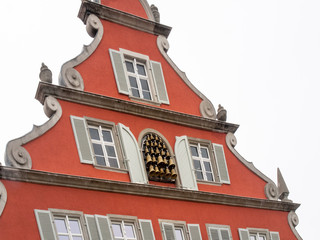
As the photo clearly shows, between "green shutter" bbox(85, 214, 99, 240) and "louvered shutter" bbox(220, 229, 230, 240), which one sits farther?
"louvered shutter" bbox(220, 229, 230, 240)

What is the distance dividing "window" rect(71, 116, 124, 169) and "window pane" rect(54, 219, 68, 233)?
1820mm

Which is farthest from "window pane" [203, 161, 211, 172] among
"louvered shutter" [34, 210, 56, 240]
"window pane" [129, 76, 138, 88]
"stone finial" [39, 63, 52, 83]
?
"louvered shutter" [34, 210, 56, 240]

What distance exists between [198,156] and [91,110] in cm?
382

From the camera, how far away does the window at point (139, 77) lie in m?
22.6

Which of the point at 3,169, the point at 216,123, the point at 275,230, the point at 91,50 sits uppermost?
the point at 91,50

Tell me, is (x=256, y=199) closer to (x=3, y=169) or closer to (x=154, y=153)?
(x=154, y=153)

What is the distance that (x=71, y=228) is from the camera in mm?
19219

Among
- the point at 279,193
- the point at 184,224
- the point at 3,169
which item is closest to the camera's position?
the point at 3,169

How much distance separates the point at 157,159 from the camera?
2203cm

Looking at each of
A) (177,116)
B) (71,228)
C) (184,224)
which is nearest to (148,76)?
(177,116)

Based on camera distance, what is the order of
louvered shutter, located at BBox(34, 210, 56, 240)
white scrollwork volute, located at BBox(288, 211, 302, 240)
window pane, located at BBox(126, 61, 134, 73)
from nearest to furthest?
louvered shutter, located at BBox(34, 210, 56, 240) < window pane, located at BBox(126, 61, 134, 73) < white scrollwork volute, located at BBox(288, 211, 302, 240)

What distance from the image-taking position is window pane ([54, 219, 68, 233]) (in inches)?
747

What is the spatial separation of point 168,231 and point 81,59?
519cm

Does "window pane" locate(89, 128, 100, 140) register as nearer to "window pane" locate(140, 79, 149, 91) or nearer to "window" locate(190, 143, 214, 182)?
"window pane" locate(140, 79, 149, 91)
